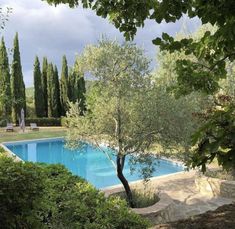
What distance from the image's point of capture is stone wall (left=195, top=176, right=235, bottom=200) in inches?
441

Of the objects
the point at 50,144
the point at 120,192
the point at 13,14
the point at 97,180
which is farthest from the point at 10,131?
the point at 13,14

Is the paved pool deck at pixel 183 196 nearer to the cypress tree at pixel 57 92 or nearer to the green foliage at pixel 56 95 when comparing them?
the green foliage at pixel 56 95

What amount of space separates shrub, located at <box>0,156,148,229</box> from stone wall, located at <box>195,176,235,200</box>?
20.1 ft

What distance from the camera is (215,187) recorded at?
11570 mm

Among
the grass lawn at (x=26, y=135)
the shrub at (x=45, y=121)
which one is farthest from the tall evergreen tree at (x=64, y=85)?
the grass lawn at (x=26, y=135)

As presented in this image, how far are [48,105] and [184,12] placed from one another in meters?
36.1

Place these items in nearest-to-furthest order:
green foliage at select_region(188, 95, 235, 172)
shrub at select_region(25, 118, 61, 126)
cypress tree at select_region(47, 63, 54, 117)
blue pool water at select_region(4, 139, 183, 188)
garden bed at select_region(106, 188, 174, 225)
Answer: green foliage at select_region(188, 95, 235, 172) → garden bed at select_region(106, 188, 174, 225) → blue pool water at select_region(4, 139, 183, 188) → shrub at select_region(25, 118, 61, 126) → cypress tree at select_region(47, 63, 54, 117)

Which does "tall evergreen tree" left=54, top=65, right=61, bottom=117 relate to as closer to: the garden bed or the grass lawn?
the grass lawn

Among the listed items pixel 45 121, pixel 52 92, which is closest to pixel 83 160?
pixel 45 121

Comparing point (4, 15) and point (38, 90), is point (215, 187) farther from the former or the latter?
point (38, 90)

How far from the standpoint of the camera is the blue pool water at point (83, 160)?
55.4 ft

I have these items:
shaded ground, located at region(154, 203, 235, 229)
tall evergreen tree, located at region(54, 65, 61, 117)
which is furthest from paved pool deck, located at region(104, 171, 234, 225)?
tall evergreen tree, located at region(54, 65, 61, 117)

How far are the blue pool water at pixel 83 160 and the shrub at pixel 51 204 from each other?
296 inches

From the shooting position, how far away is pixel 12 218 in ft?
15.3
